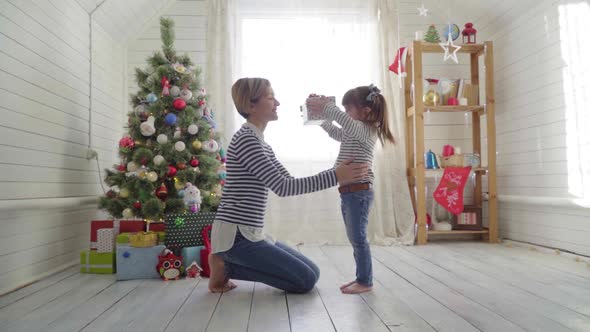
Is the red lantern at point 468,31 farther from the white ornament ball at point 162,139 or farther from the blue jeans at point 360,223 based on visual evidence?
the white ornament ball at point 162,139

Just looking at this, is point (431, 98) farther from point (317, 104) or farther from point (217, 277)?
point (217, 277)

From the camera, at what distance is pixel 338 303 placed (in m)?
1.92

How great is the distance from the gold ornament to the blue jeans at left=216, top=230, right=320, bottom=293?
2158mm

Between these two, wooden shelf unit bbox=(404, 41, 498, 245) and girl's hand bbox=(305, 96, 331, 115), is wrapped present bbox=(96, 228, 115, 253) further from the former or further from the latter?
wooden shelf unit bbox=(404, 41, 498, 245)

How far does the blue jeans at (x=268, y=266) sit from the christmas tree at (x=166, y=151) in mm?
851

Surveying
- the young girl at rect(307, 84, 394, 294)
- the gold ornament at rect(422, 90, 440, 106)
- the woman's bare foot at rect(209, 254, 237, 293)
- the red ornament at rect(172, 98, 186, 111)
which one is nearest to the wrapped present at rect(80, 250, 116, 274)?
Answer: the woman's bare foot at rect(209, 254, 237, 293)

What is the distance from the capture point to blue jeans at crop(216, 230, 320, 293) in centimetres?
203

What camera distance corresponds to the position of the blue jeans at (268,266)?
2.03 m

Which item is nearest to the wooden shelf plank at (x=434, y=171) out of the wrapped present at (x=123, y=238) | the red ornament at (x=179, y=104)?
the red ornament at (x=179, y=104)

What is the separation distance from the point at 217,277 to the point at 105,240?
0.92m

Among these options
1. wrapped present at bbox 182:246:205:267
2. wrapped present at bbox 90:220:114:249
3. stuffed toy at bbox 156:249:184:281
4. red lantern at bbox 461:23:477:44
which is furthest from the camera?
red lantern at bbox 461:23:477:44

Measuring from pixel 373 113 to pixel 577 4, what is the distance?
5.65 ft

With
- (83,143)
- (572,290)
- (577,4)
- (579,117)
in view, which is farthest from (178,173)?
(577,4)

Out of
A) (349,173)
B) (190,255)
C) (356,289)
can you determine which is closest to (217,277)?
(190,255)
